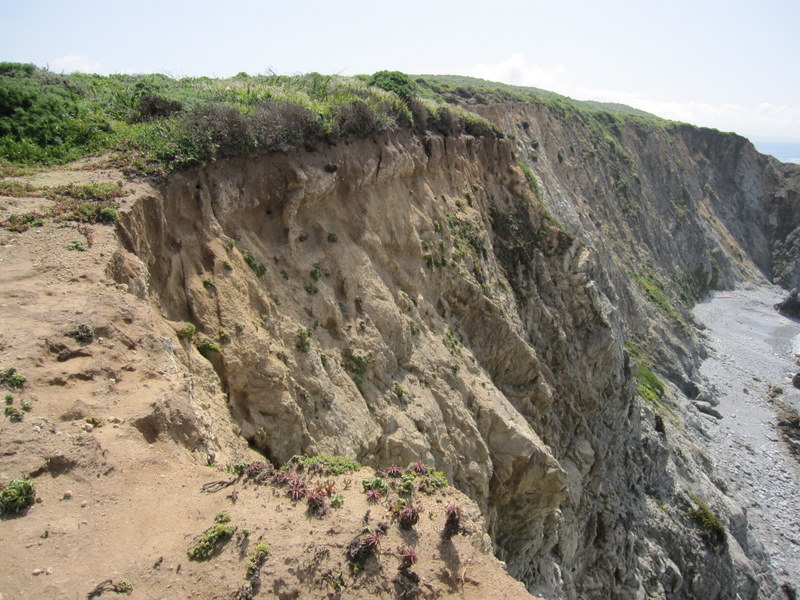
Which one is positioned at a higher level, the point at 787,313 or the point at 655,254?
the point at 655,254

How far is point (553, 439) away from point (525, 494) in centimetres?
491

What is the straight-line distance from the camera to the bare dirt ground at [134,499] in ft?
22.4

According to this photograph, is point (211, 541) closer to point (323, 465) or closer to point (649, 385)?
point (323, 465)

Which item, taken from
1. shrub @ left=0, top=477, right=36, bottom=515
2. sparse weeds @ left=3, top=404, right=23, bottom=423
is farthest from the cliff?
shrub @ left=0, top=477, right=36, bottom=515

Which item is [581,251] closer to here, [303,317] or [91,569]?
[303,317]

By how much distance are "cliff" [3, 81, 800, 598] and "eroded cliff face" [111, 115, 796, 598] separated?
7 cm

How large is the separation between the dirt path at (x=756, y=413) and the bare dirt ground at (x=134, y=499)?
35645 mm

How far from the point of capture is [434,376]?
1848cm

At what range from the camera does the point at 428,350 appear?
1905 cm

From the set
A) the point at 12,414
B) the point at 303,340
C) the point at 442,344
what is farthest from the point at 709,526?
the point at 12,414

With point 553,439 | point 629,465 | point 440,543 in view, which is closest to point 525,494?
point 553,439

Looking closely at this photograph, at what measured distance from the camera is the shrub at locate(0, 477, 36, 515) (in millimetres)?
6848

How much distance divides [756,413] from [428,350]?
4269cm

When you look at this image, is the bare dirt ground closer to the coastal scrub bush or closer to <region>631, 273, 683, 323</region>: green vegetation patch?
the coastal scrub bush
